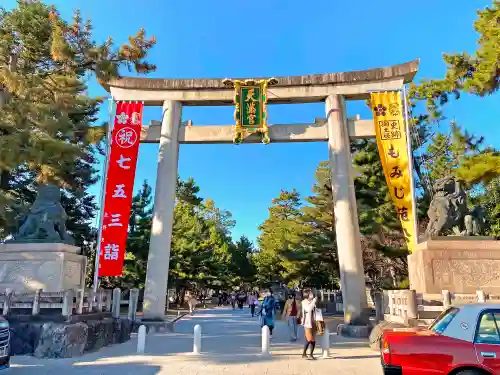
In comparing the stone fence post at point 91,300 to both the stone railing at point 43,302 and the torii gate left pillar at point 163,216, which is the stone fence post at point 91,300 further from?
the torii gate left pillar at point 163,216

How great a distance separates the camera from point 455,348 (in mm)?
4637

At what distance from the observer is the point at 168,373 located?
296 inches

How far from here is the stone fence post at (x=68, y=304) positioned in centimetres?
971

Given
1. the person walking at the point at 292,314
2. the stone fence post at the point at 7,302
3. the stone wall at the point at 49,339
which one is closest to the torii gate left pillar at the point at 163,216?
the person walking at the point at 292,314

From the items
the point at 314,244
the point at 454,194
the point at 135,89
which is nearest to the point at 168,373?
the point at 454,194

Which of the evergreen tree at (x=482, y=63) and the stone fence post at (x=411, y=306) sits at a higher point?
the evergreen tree at (x=482, y=63)

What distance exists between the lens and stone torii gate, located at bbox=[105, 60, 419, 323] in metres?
16.1

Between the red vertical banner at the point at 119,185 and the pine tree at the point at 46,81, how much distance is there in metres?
1.31

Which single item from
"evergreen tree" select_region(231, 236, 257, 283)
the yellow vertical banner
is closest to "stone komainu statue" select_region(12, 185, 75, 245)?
the yellow vertical banner

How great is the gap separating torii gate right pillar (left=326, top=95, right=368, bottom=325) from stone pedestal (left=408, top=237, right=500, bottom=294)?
11.1 feet

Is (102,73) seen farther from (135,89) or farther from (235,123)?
(235,123)

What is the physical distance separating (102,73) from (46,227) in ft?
26.2

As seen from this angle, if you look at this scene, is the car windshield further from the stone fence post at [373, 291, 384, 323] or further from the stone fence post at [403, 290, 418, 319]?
the stone fence post at [373, 291, 384, 323]

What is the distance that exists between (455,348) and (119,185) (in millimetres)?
13723
